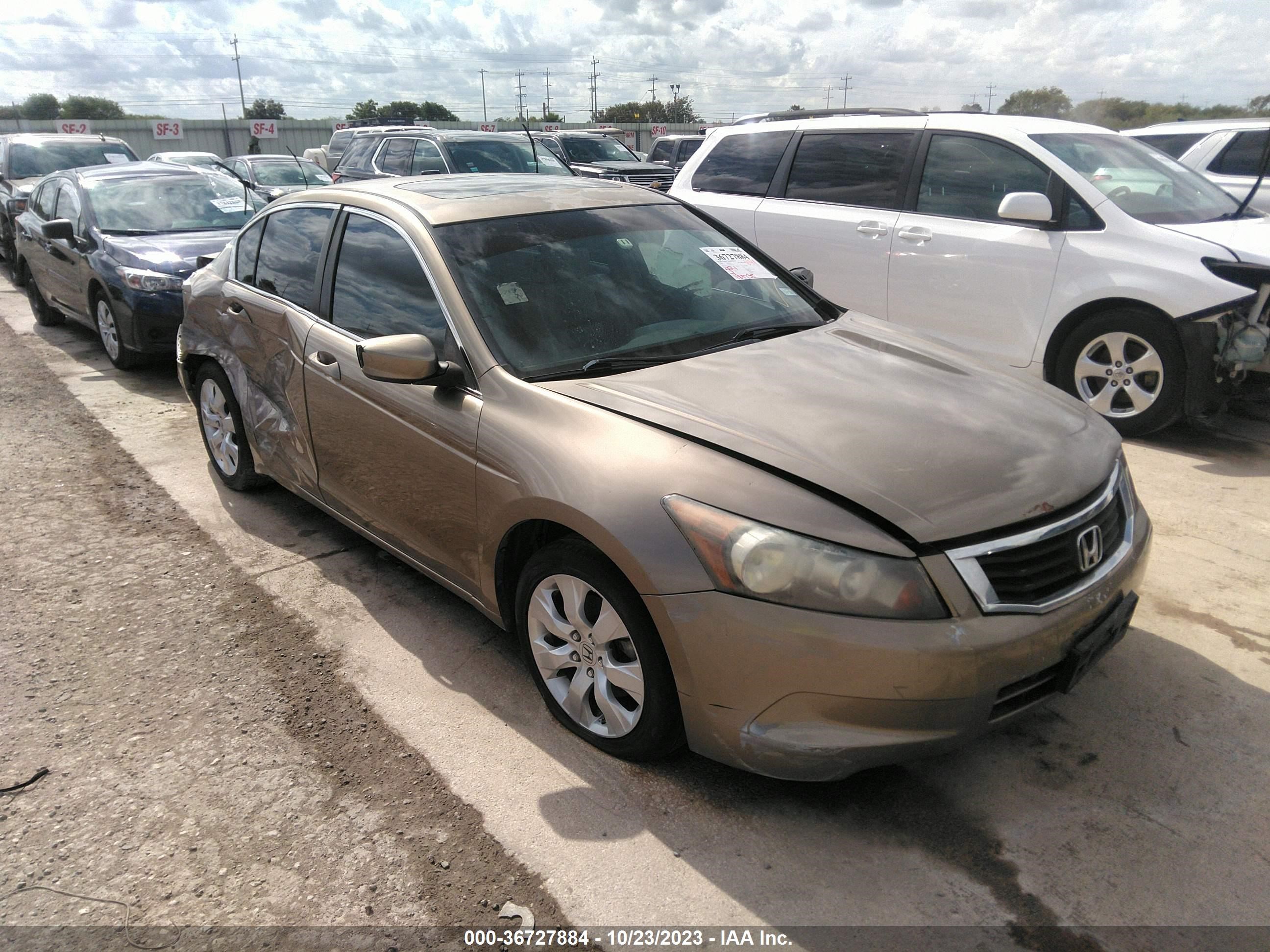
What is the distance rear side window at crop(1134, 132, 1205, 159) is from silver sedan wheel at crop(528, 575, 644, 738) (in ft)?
28.0

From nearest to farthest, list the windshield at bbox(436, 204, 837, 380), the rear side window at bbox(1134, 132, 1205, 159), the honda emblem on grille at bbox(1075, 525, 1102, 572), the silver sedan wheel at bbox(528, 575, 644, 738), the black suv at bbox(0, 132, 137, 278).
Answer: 1. the honda emblem on grille at bbox(1075, 525, 1102, 572)
2. the silver sedan wheel at bbox(528, 575, 644, 738)
3. the windshield at bbox(436, 204, 837, 380)
4. the rear side window at bbox(1134, 132, 1205, 159)
5. the black suv at bbox(0, 132, 137, 278)

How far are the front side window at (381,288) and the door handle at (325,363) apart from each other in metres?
0.14

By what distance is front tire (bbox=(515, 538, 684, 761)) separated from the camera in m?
2.56

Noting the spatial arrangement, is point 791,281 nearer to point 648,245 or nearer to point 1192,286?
point 648,245

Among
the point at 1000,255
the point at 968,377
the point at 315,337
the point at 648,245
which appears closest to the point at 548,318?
the point at 648,245

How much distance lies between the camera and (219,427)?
5.03 meters

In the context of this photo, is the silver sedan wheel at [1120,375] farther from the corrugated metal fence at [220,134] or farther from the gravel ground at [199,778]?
the corrugated metal fence at [220,134]

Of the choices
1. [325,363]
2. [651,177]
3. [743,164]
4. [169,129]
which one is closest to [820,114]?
[743,164]

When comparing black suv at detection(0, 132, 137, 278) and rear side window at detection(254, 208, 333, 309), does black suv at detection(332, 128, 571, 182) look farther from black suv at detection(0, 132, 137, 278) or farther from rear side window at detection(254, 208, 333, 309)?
rear side window at detection(254, 208, 333, 309)

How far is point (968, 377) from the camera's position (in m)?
3.18

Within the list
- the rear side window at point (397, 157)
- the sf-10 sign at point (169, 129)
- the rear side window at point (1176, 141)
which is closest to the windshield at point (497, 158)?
the rear side window at point (397, 157)

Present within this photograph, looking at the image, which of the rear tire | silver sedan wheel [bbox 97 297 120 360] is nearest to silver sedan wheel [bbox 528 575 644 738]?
silver sedan wheel [bbox 97 297 120 360]

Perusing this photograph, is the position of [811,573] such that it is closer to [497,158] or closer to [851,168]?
[851,168]

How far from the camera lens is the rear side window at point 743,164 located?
7.21 metres
